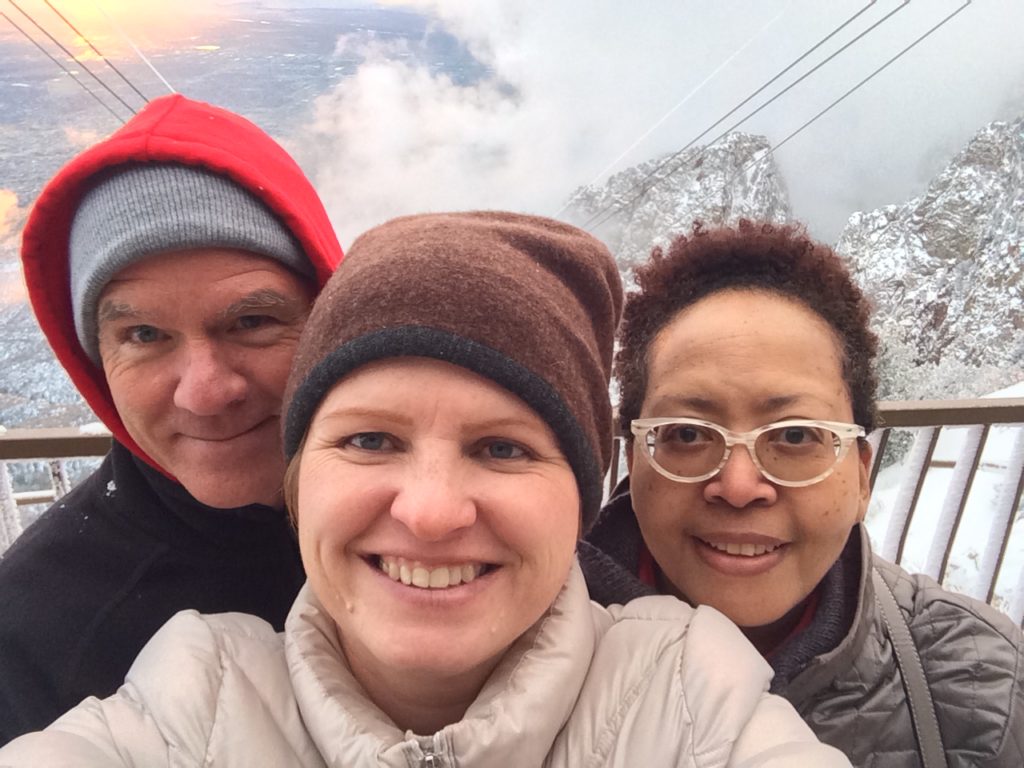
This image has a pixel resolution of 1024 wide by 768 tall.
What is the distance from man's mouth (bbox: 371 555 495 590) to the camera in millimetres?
697

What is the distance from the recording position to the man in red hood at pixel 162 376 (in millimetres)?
961

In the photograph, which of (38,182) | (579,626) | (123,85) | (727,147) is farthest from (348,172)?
(579,626)

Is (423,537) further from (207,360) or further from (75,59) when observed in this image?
(75,59)

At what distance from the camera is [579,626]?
82cm

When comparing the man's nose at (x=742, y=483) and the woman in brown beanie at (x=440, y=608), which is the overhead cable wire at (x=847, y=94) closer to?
the man's nose at (x=742, y=483)

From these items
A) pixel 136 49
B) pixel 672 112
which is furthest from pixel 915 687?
pixel 136 49

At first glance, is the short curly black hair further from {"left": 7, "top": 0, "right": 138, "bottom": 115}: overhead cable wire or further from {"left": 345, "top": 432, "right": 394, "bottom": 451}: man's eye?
{"left": 7, "top": 0, "right": 138, "bottom": 115}: overhead cable wire

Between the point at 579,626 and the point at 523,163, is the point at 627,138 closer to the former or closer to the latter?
the point at 523,163

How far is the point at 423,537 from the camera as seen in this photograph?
0.66m

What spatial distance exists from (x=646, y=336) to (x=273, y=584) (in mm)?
863

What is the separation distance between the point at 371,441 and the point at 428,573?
162 mm

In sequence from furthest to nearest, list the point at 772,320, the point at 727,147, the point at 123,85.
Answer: the point at 727,147, the point at 123,85, the point at 772,320

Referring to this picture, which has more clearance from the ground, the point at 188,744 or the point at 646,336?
the point at 646,336

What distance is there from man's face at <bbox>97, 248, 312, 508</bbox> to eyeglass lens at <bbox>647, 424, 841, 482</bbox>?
673 mm
